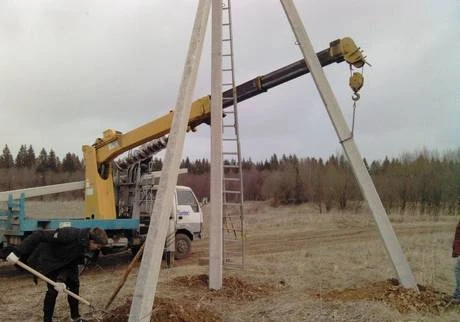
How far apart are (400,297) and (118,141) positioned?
360 inches

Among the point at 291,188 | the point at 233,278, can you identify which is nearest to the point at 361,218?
the point at 291,188

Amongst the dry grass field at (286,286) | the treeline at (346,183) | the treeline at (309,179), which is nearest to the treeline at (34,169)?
the treeline at (309,179)

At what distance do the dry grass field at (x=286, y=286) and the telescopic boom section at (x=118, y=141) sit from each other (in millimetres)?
2007

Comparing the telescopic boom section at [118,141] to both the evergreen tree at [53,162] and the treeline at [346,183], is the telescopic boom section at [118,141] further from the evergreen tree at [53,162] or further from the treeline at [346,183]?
the evergreen tree at [53,162]

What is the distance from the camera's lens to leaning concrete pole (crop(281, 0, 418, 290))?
9438mm

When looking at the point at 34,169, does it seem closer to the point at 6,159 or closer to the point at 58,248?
the point at 6,159

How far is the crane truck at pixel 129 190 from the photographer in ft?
42.7

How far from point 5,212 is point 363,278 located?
9203 millimetres

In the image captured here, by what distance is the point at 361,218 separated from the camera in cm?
3475

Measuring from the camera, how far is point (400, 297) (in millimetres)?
8688

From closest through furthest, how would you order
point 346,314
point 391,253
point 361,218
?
point 346,314 → point 391,253 → point 361,218

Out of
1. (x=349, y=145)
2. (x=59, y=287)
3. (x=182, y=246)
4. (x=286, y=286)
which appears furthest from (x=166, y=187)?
(x=182, y=246)

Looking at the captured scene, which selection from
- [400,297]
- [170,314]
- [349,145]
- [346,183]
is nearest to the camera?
[170,314]

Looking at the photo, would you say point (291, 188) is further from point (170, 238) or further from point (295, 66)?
point (295, 66)
